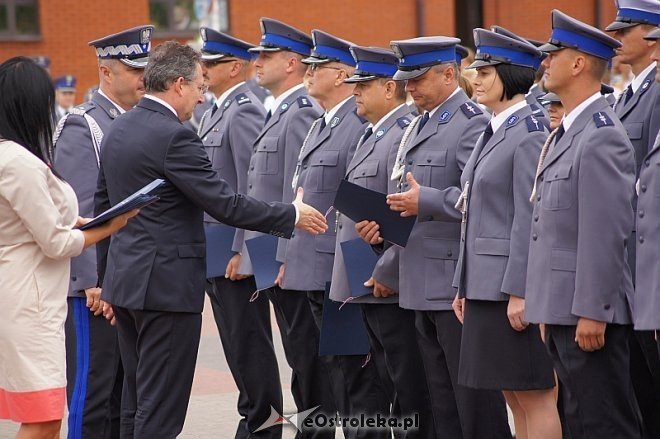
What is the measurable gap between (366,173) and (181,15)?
56.8 feet

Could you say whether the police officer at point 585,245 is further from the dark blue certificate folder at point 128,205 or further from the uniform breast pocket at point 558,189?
the dark blue certificate folder at point 128,205

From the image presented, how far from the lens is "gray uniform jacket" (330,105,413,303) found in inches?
250

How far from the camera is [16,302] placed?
5.04 metres

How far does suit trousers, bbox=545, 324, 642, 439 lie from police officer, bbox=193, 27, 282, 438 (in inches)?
106

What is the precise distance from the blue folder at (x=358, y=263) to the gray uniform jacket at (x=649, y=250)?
72.5 inches

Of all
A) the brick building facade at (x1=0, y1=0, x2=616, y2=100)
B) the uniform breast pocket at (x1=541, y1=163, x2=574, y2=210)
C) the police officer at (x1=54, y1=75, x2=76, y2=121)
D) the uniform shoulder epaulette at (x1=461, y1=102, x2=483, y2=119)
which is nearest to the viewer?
the uniform breast pocket at (x1=541, y1=163, x2=574, y2=210)

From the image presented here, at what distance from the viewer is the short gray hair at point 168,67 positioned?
6016 mm

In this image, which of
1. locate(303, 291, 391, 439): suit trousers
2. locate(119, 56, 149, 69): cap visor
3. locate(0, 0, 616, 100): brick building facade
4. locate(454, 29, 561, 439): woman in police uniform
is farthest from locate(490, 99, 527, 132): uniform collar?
locate(0, 0, 616, 100): brick building facade

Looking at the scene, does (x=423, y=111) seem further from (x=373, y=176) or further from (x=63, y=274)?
(x=63, y=274)

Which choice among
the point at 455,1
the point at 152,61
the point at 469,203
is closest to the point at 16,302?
the point at 152,61

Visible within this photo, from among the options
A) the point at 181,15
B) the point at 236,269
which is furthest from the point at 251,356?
the point at 181,15

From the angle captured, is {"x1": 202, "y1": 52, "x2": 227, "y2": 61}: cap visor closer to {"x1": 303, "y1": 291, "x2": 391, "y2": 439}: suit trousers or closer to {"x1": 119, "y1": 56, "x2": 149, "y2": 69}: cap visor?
{"x1": 119, "y1": 56, "x2": 149, "y2": 69}: cap visor

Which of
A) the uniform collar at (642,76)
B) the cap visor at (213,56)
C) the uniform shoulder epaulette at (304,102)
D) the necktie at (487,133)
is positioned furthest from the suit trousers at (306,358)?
the uniform collar at (642,76)

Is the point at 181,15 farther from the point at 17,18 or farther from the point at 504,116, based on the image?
the point at 504,116
